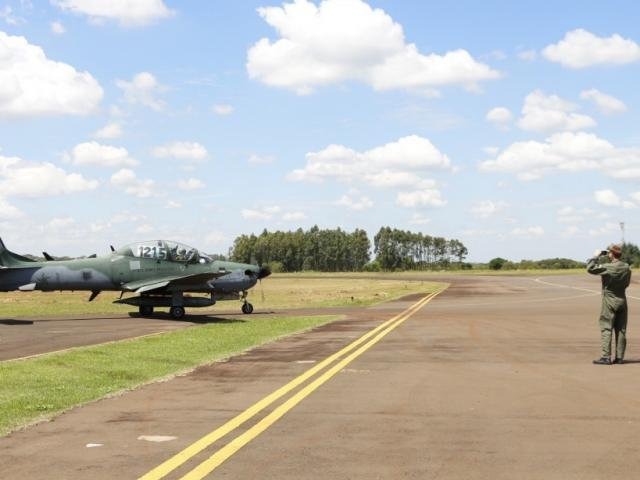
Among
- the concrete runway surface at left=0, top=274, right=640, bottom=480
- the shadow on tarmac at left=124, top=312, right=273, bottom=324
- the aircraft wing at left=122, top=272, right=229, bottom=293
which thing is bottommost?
the shadow on tarmac at left=124, top=312, right=273, bottom=324

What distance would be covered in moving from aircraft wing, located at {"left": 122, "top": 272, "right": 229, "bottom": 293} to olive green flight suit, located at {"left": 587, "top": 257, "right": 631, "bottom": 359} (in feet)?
54.3

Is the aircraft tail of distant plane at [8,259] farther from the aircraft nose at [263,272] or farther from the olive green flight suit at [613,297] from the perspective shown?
the olive green flight suit at [613,297]

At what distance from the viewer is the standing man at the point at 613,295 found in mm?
13023

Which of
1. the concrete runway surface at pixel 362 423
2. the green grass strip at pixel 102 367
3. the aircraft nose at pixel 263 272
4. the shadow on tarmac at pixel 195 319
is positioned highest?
the aircraft nose at pixel 263 272

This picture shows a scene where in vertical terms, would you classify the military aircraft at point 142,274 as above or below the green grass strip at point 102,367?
above

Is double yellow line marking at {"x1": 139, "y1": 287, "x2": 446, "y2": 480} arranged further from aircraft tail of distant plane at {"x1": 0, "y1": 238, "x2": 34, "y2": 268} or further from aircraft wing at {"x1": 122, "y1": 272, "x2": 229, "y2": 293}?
aircraft tail of distant plane at {"x1": 0, "y1": 238, "x2": 34, "y2": 268}

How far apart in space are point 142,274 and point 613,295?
1983 centimetres

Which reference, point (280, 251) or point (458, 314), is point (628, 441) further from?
point (280, 251)

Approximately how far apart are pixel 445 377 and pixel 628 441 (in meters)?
4.59

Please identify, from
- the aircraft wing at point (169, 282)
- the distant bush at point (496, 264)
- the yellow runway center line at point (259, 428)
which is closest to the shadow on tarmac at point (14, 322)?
the aircraft wing at point (169, 282)

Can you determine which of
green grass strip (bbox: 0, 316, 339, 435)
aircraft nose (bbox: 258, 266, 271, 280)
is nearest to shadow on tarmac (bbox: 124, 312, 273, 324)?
aircraft nose (bbox: 258, 266, 271, 280)

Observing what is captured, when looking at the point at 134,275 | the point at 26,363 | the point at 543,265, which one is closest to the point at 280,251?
the point at 543,265

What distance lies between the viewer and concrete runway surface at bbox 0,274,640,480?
5949 millimetres

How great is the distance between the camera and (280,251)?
648ft
